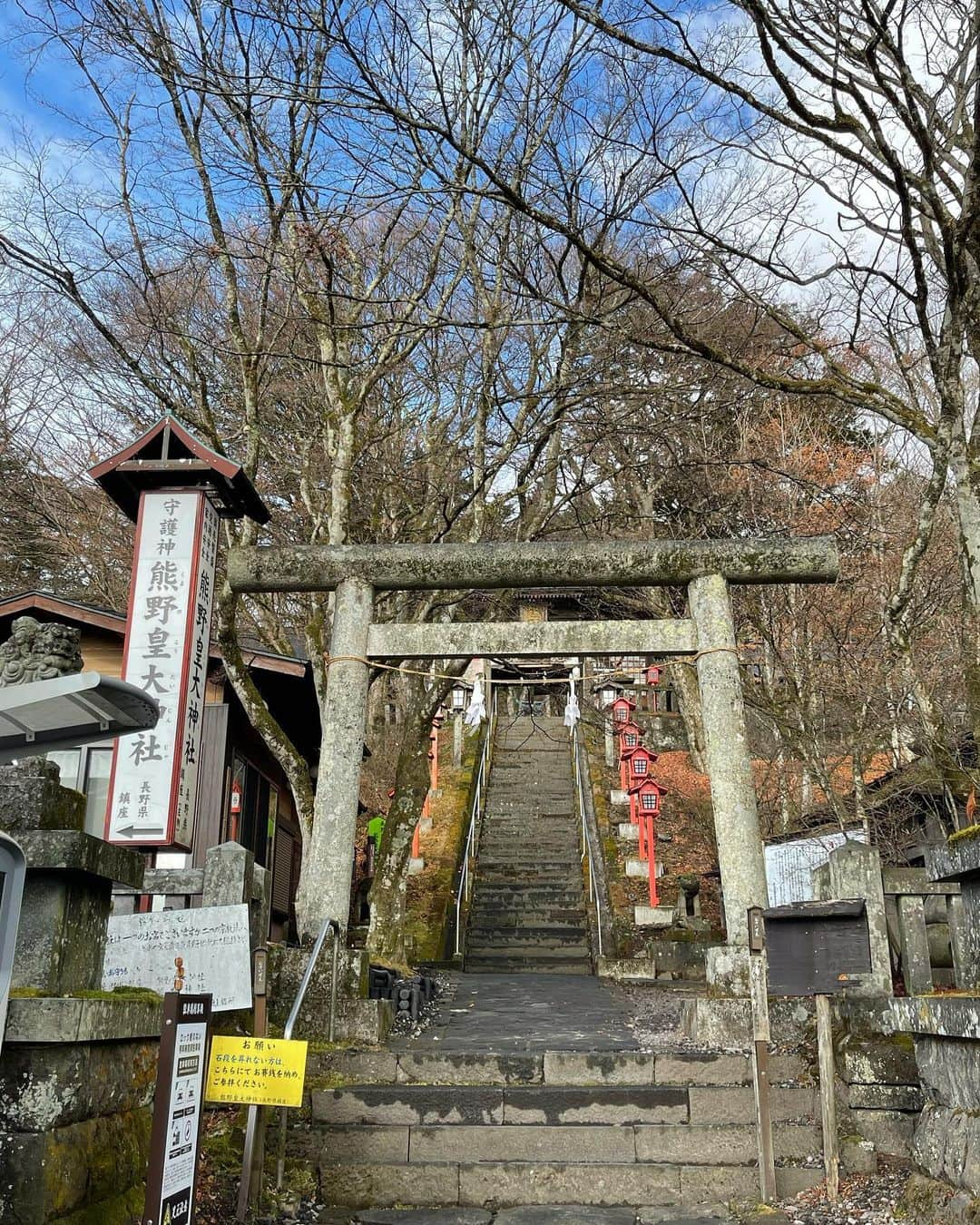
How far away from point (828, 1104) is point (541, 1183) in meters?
1.84

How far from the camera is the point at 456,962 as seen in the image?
16.1 metres

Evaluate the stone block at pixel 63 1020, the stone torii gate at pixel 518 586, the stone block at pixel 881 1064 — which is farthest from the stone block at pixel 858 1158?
the stone block at pixel 63 1020

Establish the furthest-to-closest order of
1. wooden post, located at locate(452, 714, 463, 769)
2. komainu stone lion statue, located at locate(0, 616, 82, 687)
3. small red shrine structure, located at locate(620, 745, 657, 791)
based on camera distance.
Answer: wooden post, located at locate(452, 714, 463, 769)
small red shrine structure, located at locate(620, 745, 657, 791)
komainu stone lion statue, located at locate(0, 616, 82, 687)

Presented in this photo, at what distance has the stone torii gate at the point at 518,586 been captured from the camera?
9.75 m

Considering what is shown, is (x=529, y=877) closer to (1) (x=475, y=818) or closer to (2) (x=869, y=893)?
(1) (x=475, y=818)

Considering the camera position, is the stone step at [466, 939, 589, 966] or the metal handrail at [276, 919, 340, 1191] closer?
the metal handrail at [276, 919, 340, 1191]

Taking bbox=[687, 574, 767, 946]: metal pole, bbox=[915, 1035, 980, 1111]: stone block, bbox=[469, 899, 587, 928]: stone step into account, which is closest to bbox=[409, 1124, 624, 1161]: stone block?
bbox=[915, 1035, 980, 1111]: stone block

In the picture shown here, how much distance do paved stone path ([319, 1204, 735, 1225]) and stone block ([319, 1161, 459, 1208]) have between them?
4.5 inches

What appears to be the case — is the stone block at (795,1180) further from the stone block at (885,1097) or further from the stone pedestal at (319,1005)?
the stone pedestal at (319,1005)

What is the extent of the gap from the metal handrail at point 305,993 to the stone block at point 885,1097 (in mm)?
3723

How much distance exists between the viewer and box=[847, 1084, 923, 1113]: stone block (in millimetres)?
6910

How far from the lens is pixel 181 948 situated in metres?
6.50

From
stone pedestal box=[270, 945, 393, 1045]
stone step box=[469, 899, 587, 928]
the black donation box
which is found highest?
stone step box=[469, 899, 587, 928]

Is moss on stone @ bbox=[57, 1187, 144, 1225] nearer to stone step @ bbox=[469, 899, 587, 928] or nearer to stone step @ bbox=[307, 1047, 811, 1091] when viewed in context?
stone step @ bbox=[307, 1047, 811, 1091]
